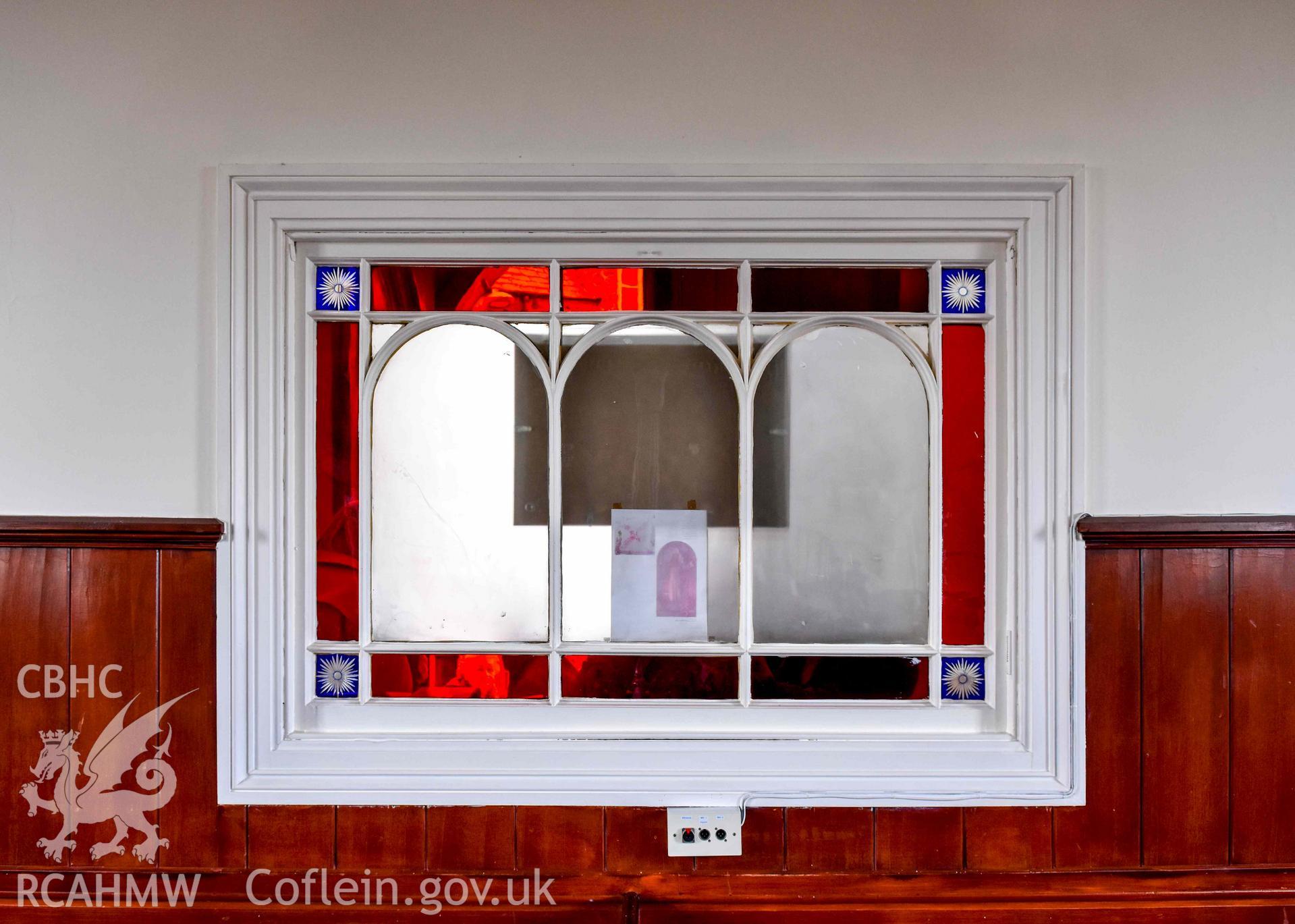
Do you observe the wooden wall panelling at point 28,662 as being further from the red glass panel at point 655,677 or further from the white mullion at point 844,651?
the white mullion at point 844,651

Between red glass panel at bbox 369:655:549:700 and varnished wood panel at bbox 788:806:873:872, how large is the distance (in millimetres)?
582

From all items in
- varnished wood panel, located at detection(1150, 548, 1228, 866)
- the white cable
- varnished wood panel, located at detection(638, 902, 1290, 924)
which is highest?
varnished wood panel, located at detection(1150, 548, 1228, 866)

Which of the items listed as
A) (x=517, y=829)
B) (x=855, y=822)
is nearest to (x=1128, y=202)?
(x=855, y=822)

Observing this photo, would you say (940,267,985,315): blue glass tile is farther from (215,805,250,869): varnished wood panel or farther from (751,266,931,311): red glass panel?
(215,805,250,869): varnished wood panel

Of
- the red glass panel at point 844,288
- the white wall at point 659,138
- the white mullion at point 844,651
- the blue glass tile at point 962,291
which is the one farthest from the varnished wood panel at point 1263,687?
the red glass panel at point 844,288

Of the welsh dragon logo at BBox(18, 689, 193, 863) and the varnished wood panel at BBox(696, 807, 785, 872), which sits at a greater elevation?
the welsh dragon logo at BBox(18, 689, 193, 863)

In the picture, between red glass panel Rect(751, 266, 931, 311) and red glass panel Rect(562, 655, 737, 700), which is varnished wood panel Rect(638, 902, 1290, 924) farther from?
red glass panel Rect(751, 266, 931, 311)

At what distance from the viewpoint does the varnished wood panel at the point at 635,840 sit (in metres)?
1.38

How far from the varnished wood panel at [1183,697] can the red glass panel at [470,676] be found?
1.23 meters

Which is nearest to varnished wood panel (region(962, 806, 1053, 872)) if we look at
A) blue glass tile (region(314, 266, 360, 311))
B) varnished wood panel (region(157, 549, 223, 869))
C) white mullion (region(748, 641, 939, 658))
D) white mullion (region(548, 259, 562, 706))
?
white mullion (region(748, 641, 939, 658))

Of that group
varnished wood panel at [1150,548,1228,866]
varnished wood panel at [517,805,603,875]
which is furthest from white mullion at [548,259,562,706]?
varnished wood panel at [1150,548,1228,866]

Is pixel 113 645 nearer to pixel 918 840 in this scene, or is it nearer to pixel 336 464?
pixel 336 464

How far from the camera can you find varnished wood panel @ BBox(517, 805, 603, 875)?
1.38 metres

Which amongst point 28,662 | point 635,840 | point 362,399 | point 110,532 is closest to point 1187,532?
point 635,840
